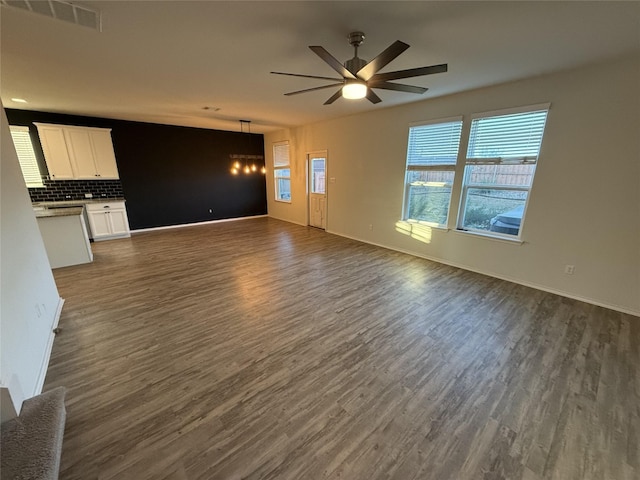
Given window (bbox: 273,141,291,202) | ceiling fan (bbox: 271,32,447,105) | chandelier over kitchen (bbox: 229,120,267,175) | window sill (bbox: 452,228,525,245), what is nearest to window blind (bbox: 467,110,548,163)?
window sill (bbox: 452,228,525,245)

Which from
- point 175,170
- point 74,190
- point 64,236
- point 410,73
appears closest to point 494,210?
point 410,73

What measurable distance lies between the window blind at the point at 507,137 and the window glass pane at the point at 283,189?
203 inches

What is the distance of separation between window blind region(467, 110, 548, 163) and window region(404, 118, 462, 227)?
275 mm

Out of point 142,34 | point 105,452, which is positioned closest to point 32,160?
point 142,34

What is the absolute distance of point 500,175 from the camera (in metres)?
3.69

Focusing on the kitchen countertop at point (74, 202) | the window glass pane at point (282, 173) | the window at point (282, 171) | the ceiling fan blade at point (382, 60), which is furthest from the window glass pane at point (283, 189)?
the ceiling fan blade at point (382, 60)

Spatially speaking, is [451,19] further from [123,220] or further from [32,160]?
[32,160]

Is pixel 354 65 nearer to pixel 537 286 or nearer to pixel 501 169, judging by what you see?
pixel 501 169

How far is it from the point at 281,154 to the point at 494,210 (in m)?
5.92

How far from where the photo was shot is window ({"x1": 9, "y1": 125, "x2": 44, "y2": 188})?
5133 mm

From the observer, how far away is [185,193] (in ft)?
23.9

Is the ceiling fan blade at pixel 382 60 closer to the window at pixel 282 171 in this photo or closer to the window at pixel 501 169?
the window at pixel 501 169

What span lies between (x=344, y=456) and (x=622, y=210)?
3.86 m

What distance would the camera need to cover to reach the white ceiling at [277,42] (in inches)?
74.7
